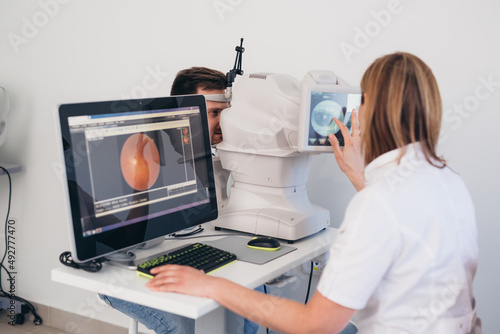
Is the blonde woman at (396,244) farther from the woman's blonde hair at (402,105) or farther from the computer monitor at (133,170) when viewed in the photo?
the computer monitor at (133,170)

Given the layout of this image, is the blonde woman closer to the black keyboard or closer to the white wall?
the black keyboard

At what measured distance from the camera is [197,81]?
1974 millimetres

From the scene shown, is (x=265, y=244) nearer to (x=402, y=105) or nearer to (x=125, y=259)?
(x=125, y=259)

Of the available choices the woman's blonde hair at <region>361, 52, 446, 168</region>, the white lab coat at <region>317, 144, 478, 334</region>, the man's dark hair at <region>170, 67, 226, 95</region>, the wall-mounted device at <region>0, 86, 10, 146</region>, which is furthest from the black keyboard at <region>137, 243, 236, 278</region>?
the wall-mounted device at <region>0, 86, 10, 146</region>

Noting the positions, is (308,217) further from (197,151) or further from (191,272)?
(191,272)

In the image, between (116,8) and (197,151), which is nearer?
(197,151)

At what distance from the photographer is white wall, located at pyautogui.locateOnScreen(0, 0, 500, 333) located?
183 centimetres

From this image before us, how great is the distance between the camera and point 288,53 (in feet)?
6.98

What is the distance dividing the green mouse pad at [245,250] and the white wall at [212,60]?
0.64 metres

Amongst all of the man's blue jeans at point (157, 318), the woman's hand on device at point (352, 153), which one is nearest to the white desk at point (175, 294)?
the man's blue jeans at point (157, 318)

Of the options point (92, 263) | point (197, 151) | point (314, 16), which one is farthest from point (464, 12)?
point (92, 263)

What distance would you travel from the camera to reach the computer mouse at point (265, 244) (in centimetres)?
149

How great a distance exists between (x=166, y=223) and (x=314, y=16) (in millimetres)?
1105

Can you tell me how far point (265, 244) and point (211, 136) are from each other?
1.90 feet
